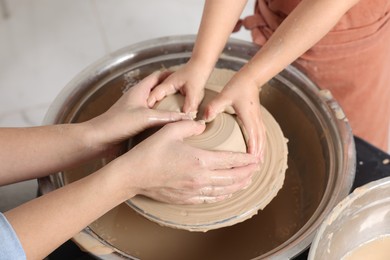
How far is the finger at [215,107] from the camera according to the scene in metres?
1.12

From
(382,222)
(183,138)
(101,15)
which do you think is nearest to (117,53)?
(183,138)

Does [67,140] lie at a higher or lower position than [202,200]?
higher

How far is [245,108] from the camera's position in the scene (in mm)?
1126

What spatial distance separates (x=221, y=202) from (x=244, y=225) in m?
0.17

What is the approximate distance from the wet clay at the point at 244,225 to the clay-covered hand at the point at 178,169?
0.17 m

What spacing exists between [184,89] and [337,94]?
20.2 inches

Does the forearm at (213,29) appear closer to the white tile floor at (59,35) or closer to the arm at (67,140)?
the arm at (67,140)

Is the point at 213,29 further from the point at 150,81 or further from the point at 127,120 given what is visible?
the point at 127,120

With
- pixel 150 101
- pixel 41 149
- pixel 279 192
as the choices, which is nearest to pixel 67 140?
pixel 41 149

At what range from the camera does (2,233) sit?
0.89 meters

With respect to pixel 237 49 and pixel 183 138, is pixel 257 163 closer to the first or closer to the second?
pixel 183 138

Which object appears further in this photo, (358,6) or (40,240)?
(358,6)

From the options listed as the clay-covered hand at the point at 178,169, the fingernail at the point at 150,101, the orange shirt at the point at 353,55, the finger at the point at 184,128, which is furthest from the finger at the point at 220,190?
the orange shirt at the point at 353,55

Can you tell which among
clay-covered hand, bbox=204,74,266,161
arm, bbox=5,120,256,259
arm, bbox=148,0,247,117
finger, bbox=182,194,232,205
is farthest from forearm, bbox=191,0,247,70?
finger, bbox=182,194,232,205
